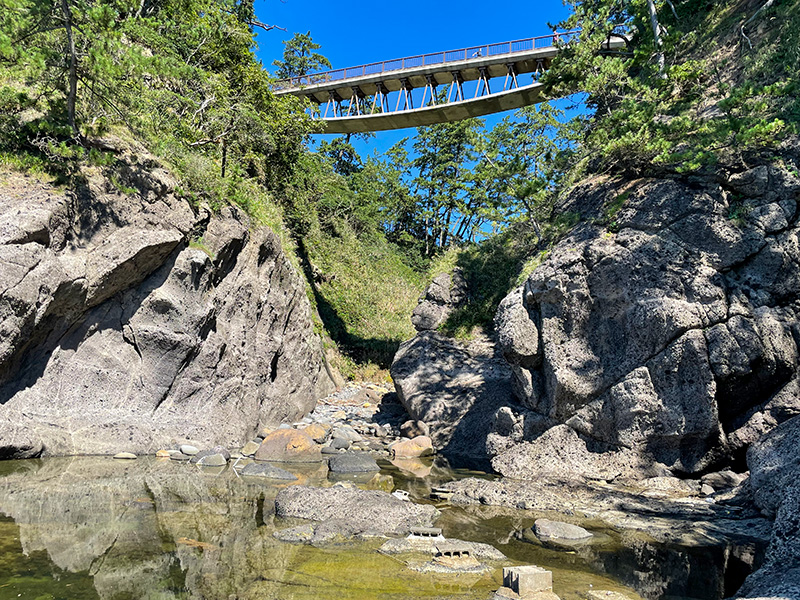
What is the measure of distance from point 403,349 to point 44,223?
11277mm

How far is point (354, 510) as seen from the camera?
324 inches

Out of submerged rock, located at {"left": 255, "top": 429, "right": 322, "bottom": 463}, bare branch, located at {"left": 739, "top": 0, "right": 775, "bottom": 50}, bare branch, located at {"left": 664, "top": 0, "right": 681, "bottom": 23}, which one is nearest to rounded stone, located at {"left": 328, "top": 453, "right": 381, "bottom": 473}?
submerged rock, located at {"left": 255, "top": 429, "right": 322, "bottom": 463}

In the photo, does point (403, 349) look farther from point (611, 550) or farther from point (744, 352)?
point (611, 550)

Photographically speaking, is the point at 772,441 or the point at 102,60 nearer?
the point at 772,441

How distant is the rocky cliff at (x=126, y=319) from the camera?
412 inches

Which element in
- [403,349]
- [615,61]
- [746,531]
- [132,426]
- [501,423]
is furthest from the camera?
[403,349]

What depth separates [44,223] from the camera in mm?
10555

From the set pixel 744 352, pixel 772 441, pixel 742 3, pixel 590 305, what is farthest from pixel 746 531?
pixel 742 3

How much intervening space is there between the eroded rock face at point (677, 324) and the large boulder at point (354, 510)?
182 inches

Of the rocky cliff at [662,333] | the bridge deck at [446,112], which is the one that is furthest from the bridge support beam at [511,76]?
the rocky cliff at [662,333]

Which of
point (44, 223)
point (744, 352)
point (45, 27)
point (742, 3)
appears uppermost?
point (742, 3)

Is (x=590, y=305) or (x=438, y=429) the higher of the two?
(x=590, y=305)

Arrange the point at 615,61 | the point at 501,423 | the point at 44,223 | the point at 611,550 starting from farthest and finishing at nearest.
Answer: the point at 615,61, the point at 501,423, the point at 44,223, the point at 611,550

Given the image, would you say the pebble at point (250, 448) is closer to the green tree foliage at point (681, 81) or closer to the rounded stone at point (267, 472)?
the rounded stone at point (267, 472)
